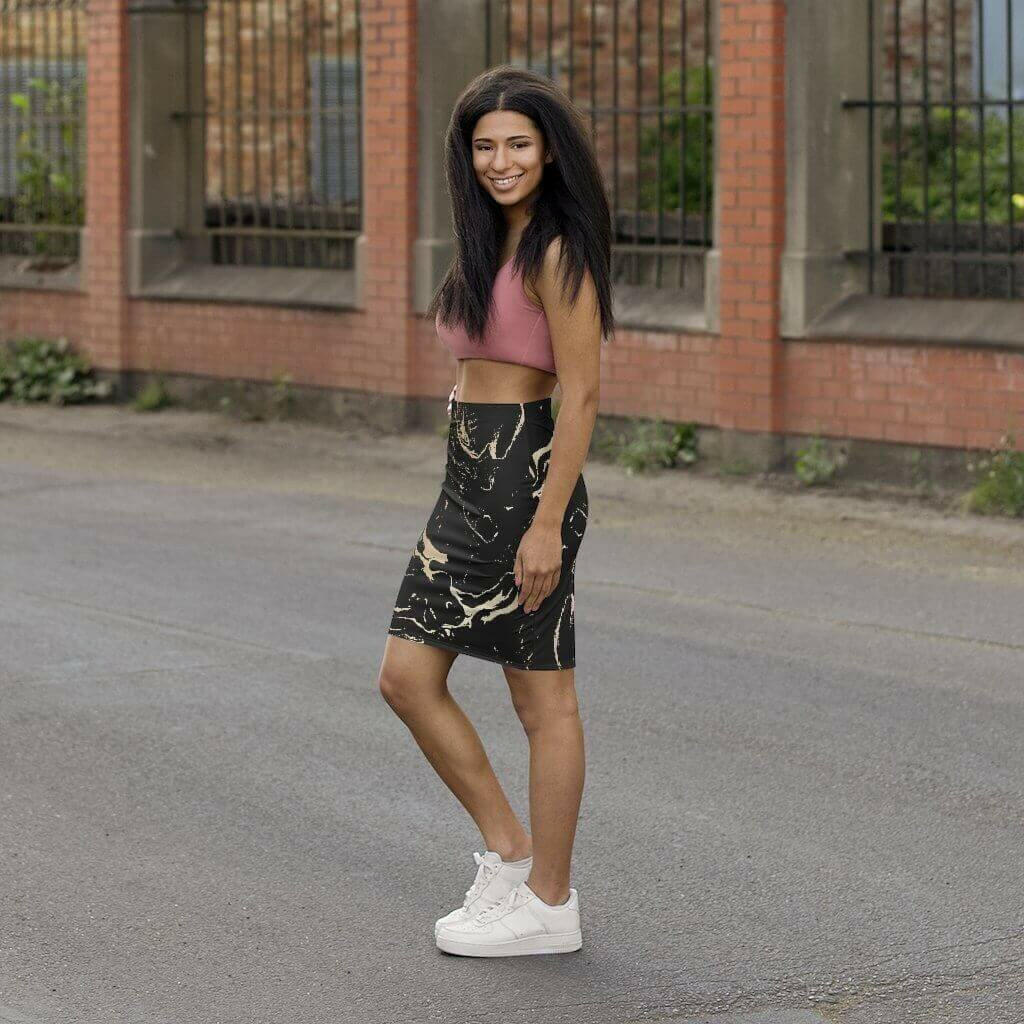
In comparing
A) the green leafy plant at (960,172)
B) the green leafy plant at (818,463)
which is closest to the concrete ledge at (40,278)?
the green leafy plant at (960,172)

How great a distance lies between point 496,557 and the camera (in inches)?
174

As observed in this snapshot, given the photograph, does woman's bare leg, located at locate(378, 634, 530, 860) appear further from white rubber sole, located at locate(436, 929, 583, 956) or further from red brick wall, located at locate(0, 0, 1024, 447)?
red brick wall, located at locate(0, 0, 1024, 447)

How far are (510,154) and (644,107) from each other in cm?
910

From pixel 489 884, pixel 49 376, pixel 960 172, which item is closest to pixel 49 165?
pixel 49 376

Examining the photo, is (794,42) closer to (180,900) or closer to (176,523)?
(176,523)

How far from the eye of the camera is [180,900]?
486cm

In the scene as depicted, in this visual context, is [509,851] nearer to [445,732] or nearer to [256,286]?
[445,732]

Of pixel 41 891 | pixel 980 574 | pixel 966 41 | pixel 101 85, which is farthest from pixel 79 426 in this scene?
pixel 41 891

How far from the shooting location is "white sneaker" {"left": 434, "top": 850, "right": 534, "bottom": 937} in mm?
4551

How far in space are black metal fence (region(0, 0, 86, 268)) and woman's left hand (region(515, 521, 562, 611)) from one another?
12.9 m

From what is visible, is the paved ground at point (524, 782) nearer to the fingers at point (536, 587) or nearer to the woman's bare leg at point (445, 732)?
the woman's bare leg at point (445, 732)

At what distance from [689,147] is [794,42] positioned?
449 cm

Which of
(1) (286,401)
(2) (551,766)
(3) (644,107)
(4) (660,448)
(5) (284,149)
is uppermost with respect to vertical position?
(5) (284,149)

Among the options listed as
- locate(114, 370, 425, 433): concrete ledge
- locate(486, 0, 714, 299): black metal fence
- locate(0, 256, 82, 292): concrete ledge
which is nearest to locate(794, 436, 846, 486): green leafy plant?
locate(486, 0, 714, 299): black metal fence
